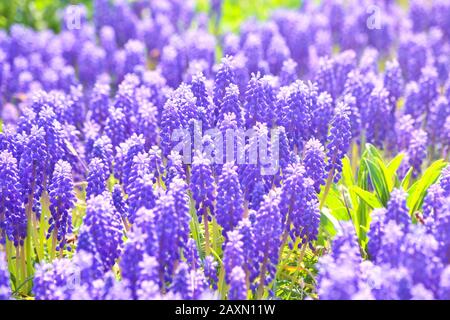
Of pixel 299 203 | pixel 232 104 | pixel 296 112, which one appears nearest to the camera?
pixel 299 203

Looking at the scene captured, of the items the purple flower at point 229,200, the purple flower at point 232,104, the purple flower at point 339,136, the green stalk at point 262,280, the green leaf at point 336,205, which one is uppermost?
the purple flower at point 232,104

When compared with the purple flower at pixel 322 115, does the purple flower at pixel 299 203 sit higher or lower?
lower

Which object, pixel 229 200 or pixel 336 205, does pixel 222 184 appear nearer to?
pixel 229 200

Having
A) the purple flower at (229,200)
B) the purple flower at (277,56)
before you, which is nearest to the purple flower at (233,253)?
the purple flower at (229,200)

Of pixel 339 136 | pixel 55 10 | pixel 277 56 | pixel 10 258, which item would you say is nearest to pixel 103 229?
pixel 10 258

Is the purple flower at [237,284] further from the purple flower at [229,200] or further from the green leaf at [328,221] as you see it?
the green leaf at [328,221]
